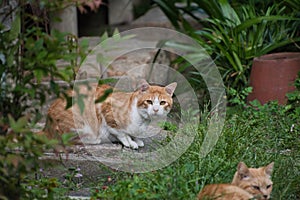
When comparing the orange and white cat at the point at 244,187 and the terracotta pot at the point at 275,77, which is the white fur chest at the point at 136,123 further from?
the terracotta pot at the point at 275,77

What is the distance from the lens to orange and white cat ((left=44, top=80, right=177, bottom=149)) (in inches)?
189

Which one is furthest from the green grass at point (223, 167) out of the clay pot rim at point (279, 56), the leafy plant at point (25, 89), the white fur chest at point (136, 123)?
the clay pot rim at point (279, 56)

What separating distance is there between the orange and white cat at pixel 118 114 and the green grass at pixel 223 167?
354mm

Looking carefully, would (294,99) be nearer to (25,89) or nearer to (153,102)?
(153,102)

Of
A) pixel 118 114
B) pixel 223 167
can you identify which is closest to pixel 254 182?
pixel 223 167

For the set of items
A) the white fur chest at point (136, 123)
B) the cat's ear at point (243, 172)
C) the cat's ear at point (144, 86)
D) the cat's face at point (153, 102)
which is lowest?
the cat's ear at point (243, 172)

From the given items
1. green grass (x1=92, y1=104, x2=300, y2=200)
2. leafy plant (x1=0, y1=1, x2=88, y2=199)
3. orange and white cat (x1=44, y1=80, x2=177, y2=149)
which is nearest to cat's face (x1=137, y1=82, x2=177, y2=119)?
orange and white cat (x1=44, y1=80, x2=177, y2=149)

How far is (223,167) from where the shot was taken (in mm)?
4031

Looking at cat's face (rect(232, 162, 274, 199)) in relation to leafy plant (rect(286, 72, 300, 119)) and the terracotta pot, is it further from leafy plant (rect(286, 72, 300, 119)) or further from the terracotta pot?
the terracotta pot

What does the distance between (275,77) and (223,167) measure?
101 inches

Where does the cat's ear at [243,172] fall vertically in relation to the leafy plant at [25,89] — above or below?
below

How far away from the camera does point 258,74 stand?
21.2 feet

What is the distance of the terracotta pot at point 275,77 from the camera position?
6.41 meters

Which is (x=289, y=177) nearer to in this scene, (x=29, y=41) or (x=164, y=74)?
(x=29, y=41)
